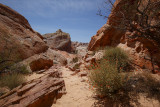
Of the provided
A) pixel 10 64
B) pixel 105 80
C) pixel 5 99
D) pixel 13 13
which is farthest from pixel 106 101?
pixel 13 13

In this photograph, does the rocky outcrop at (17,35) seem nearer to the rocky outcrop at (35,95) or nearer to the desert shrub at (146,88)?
the rocky outcrop at (35,95)

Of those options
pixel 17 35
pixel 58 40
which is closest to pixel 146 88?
pixel 17 35

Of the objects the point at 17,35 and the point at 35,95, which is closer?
the point at 35,95

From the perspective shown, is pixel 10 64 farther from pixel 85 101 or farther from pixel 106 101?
pixel 106 101

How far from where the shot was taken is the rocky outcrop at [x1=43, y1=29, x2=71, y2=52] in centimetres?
2534

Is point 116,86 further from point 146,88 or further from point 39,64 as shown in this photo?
point 39,64

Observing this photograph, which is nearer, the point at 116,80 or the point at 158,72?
the point at 116,80

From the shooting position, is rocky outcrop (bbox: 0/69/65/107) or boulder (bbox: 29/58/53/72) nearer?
rocky outcrop (bbox: 0/69/65/107)

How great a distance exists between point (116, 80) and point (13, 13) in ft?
45.5

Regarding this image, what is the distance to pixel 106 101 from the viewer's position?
2.47 meters

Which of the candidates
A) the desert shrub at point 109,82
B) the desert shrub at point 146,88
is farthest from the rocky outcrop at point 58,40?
the desert shrub at point 146,88

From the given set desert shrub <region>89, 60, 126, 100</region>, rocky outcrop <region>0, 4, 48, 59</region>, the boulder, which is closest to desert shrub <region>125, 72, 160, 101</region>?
desert shrub <region>89, 60, 126, 100</region>

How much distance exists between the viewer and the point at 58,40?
87.1 feet

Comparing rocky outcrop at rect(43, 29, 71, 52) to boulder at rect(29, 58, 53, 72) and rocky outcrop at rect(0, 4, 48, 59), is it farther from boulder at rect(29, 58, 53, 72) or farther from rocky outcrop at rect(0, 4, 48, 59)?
boulder at rect(29, 58, 53, 72)
